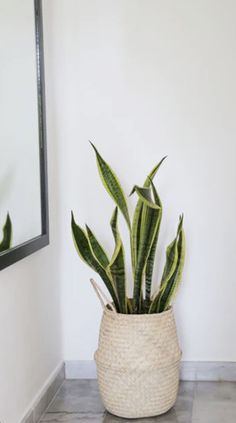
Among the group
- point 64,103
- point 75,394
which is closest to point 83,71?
point 64,103

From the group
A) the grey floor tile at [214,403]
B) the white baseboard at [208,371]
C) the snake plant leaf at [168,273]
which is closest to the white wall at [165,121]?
the white baseboard at [208,371]

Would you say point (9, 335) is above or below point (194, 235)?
below

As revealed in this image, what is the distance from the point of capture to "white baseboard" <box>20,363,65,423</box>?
7.05 feet

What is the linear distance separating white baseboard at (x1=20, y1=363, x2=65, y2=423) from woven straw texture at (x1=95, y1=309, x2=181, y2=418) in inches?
10.3

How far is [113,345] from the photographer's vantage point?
221 centimetres

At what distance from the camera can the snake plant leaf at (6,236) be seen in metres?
1.87

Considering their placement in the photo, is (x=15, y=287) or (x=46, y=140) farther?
(x=46, y=140)

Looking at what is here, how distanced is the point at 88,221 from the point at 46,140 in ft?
1.48

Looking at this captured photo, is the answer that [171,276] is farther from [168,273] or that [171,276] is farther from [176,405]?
[176,405]

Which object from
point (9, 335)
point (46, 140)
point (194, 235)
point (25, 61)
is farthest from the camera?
point (194, 235)

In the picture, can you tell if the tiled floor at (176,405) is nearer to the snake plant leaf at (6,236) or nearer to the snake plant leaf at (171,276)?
the snake plant leaf at (171,276)

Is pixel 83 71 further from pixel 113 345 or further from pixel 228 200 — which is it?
pixel 113 345

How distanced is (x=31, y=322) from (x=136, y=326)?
0.43 m

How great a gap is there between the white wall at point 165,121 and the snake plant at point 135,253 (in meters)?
0.35
